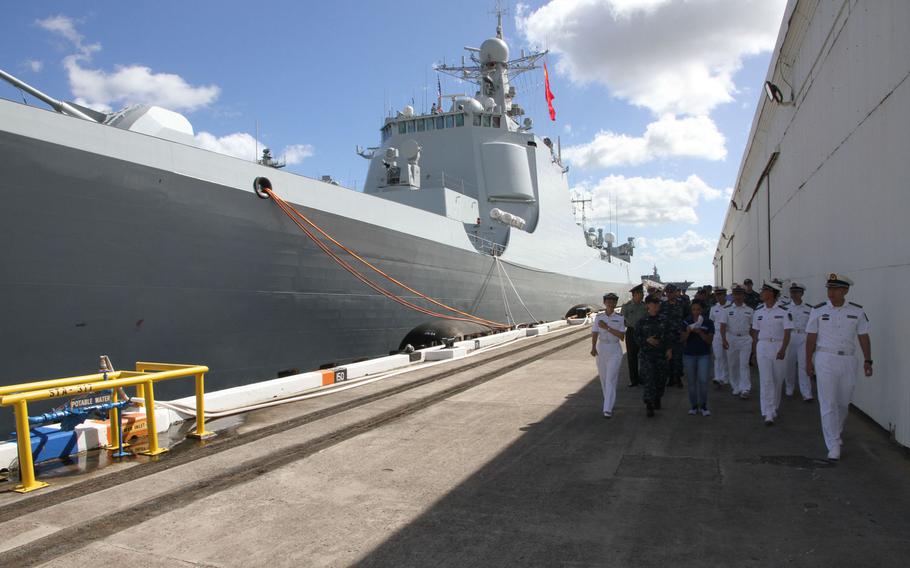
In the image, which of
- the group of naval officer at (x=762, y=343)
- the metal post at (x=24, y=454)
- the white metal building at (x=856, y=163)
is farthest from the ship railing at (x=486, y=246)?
the metal post at (x=24, y=454)

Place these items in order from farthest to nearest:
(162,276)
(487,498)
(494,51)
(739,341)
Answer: (494,51) → (162,276) → (739,341) → (487,498)

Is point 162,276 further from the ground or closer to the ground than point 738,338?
further from the ground

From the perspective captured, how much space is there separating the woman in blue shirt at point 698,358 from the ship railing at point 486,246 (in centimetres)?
967

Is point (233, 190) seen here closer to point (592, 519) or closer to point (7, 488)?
point (7, 488)

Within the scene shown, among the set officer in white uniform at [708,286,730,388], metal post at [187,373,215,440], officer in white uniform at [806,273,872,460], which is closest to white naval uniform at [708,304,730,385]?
officer in white uniform at [708,286,730,388]

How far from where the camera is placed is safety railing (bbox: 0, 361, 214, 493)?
3836 mm

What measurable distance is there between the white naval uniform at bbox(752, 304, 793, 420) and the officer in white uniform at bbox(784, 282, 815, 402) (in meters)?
0.71

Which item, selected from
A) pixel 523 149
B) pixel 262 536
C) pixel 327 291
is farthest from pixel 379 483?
pixel 523 149

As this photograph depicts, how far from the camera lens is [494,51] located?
75.6 feet

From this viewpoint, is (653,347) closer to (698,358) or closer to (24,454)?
(698,358)

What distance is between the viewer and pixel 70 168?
6.61 metres

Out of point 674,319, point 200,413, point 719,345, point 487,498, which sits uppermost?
point 674,319

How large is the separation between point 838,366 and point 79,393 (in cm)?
538

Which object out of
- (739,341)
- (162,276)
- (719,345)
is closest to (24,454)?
(162,276)
